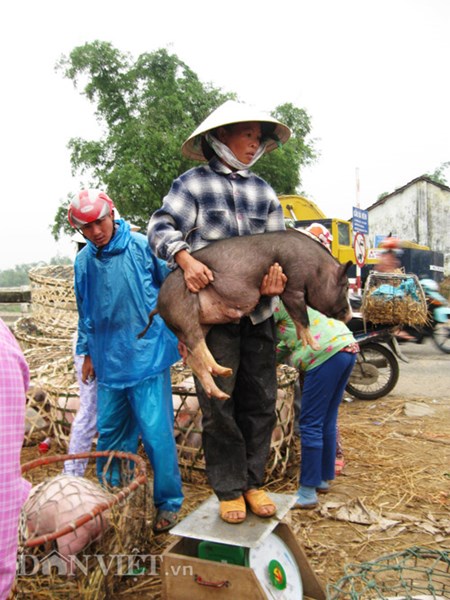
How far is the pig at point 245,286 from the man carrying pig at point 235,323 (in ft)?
0.58

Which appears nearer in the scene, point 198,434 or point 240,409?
point 240,409

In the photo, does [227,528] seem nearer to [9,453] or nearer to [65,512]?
[65,512]

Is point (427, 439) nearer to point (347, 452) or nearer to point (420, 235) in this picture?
point (347, 452)

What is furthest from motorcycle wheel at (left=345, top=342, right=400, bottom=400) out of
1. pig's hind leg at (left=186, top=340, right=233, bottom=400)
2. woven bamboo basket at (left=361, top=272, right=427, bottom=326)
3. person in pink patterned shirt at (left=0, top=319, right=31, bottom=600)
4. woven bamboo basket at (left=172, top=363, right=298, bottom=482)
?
person in pink patterned shirt at (left=0, top=319, right=31, bottom=600)

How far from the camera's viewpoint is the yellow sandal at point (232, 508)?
2285 millimetres

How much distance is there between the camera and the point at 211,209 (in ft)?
7.70

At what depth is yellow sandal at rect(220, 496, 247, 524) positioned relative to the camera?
2.29 m

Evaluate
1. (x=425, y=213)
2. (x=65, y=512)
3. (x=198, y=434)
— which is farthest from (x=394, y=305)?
(x=425, y=213)

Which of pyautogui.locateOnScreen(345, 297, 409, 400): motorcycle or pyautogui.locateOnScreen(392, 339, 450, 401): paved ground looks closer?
pyautogui.locateOnScreen(345, 297, 409, 400): motorcycle

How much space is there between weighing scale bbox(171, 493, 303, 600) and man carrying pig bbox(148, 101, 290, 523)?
0.21ft

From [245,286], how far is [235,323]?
26cm

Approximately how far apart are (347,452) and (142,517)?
2.42m

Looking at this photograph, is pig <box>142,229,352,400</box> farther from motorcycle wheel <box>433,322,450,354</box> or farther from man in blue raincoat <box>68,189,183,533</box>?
motorcycle wheel <box>433,322,450,354</box>

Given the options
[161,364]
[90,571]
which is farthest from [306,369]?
[90,571]
